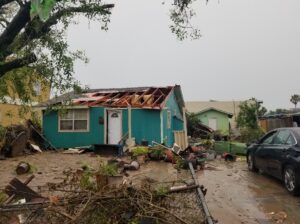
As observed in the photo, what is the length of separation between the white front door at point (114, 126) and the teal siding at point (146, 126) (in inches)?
37.8

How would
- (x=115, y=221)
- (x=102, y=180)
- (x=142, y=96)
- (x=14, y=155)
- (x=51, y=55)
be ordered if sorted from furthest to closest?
(x=142, y=96), (x=14, y=155), (x=51, y=55), (x=102, y=180), (x=115, y=221)

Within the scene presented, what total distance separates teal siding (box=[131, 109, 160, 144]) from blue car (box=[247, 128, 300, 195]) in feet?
34.5

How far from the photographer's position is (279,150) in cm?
1094

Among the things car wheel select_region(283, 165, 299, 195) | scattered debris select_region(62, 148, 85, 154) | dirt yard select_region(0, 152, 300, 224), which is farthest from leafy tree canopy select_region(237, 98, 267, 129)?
car wheel select_region(283, 165, 299, 195)

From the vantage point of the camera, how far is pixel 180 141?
26.5 meters

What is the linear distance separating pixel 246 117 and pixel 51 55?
3110cm

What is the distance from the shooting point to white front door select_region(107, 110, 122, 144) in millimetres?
24391

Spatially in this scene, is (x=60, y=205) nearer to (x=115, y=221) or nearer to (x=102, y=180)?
(x=115, y=221)

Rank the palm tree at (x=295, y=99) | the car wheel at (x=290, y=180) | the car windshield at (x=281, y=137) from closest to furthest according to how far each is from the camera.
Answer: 1. the car wheel at (x=290, y=180)
2. the car windshield at (x=281, y=137)
3. the palm tree at (x=295, y=99)

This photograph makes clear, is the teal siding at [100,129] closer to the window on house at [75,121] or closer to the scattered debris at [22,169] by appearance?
the window on house at [75,121]

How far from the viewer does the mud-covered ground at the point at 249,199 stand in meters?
7.86

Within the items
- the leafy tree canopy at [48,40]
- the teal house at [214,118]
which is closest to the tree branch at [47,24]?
the leafy tree canopy at [48,40]

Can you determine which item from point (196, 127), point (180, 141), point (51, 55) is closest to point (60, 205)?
point (51, 55)

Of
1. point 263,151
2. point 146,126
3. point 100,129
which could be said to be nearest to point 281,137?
point 263,151
